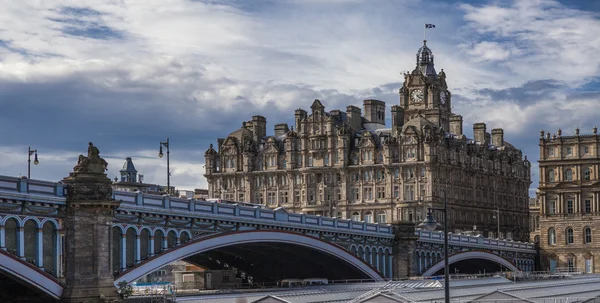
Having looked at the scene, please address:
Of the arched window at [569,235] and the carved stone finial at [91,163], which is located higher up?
the carved stone finial at [91,163]

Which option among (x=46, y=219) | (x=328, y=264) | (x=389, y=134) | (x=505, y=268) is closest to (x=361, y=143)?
(x=389, y=134)

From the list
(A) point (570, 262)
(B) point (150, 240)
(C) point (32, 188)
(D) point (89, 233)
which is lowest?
(A) point (570, 262)

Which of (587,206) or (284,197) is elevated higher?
(284,197)

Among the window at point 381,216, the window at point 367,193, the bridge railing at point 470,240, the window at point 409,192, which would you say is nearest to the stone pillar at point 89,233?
the bridge railing at point 470,240

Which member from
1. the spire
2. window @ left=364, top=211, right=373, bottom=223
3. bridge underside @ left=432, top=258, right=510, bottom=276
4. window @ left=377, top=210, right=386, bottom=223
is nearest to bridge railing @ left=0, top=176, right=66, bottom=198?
bridge underside @ left=432, top=258, right=510, bottom=276

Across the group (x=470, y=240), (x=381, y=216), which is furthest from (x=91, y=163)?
(x=381, y=216)

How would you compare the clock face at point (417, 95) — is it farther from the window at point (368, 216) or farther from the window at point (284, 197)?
the window at point (284, 197)

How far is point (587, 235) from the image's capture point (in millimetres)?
189375

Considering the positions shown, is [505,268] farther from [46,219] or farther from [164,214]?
[46,219]

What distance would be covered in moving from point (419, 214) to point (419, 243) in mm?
51148

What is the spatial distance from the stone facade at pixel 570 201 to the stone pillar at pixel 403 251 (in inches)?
2748

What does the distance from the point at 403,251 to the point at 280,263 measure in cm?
1786

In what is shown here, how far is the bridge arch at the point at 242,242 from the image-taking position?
3103 inches

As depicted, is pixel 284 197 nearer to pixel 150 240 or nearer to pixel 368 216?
pixel 368 216
